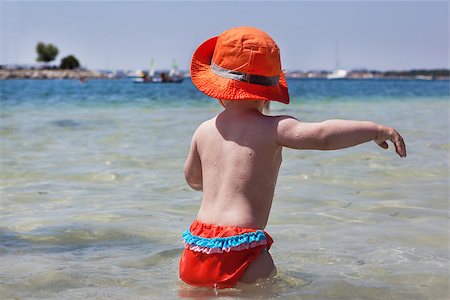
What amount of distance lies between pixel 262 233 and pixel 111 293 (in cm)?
67

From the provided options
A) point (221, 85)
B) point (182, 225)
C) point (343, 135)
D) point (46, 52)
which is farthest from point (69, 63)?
point (343, 135)

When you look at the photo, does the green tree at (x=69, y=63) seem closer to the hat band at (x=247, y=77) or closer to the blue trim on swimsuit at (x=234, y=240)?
→ the hat band at (x=247, y=77)

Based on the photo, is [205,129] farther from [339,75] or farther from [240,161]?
[339,75]

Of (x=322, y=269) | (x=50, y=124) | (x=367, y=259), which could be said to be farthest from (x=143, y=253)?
(x=50, y=124)

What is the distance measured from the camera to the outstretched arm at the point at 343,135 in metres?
2.32

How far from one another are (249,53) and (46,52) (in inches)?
4130

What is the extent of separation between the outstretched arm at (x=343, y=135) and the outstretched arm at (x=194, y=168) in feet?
1.54

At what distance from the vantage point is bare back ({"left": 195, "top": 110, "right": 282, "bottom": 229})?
2.48m

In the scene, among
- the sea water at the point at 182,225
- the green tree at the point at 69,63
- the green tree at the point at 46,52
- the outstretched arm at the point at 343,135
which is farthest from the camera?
the green tree at the point at 69,63

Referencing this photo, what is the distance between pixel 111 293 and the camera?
105 inches

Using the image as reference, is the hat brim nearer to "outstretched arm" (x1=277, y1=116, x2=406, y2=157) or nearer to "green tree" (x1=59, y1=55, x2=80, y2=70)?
"outstretched arm" (x1=277, y1=116, x2=406, y2=157)

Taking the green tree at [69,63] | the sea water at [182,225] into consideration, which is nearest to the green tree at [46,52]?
the green tree at [69,63]

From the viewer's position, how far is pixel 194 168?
8.89 ft

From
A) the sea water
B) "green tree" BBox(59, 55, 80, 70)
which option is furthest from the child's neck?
"green tree" BBox(59, 55, 80, 70)
